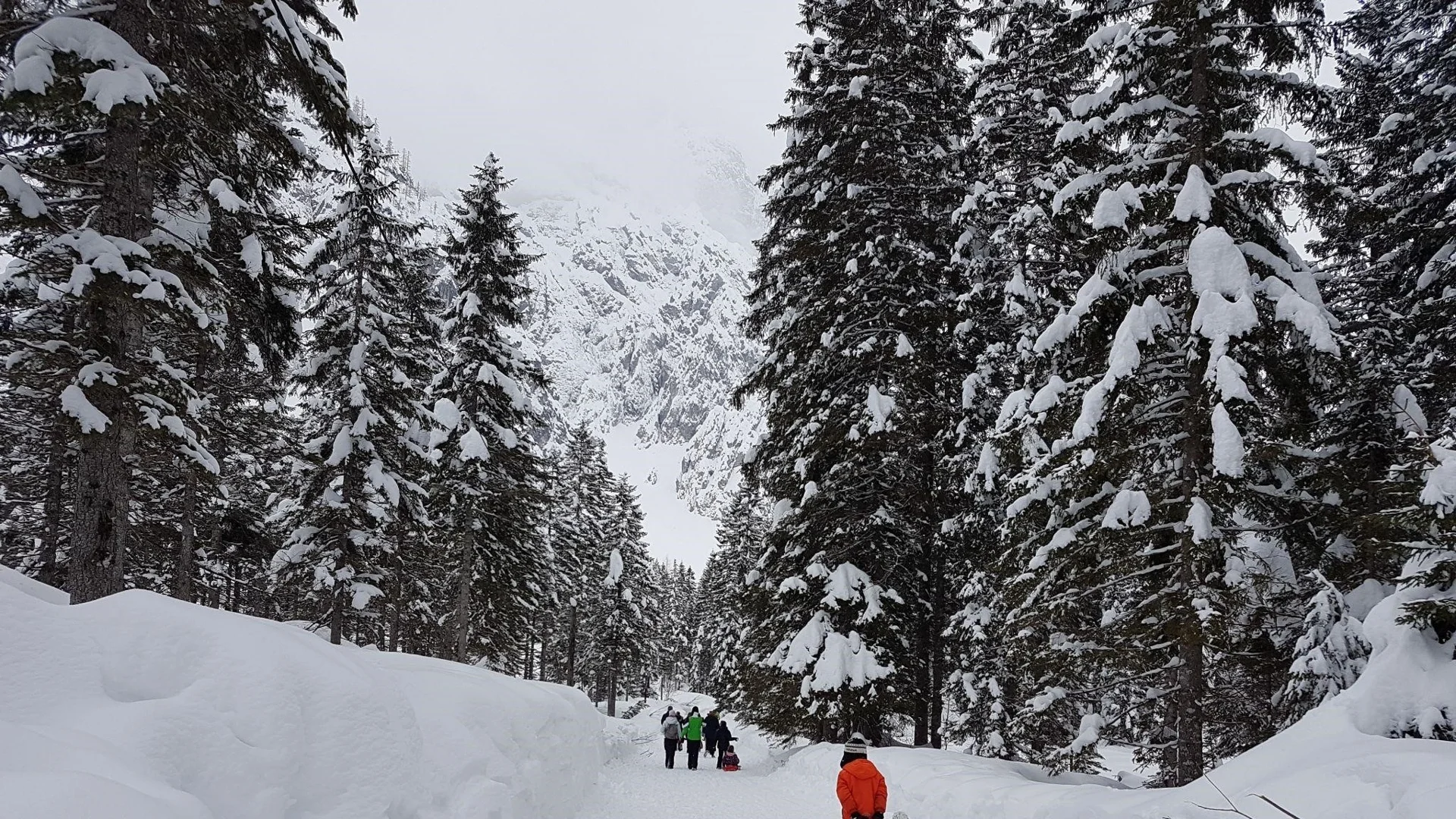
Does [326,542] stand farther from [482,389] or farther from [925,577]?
[925,577]

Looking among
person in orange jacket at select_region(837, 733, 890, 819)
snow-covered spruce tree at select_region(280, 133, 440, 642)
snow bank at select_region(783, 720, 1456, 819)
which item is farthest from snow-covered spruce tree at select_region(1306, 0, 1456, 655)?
snow-covered spruce tree at select_region(280, 133, 440, 642)

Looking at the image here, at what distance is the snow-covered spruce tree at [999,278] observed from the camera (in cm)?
1366

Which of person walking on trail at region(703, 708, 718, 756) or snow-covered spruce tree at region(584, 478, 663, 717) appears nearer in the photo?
person walking on trail at region(703, 708, 718, 756)

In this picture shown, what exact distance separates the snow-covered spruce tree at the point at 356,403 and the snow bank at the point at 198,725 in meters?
13.3

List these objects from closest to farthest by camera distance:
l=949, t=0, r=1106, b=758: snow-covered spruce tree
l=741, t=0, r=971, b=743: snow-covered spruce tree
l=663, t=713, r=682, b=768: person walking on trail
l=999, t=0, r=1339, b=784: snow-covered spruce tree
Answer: l=999, t=0, r=1339, b=784: snow-covered spruce tree, l=949, t=0, r=1106, b=758: snow-covered spruce tree, l=741, t=0, r=971, b=743: snow-covered spruce tree, l=663, t=713, r=682, b=768: person walking on trail

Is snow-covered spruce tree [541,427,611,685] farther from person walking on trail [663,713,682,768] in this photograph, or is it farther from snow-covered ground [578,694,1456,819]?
snow-covered ground [578,694,1456,819]

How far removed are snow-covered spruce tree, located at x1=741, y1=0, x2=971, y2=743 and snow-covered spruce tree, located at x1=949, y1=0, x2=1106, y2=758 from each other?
2.63 ft

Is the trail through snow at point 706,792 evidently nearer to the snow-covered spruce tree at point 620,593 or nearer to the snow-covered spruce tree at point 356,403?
the snow-covered spruce tree at point 356,403

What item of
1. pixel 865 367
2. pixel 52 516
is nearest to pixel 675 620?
pixel 52 516

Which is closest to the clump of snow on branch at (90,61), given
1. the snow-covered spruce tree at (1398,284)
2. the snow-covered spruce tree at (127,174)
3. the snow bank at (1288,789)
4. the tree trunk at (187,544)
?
the snow-covered spruce tree at (127,174)

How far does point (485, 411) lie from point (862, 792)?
16602 millimetres

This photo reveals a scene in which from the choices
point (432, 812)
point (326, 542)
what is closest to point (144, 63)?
point (432, 812)

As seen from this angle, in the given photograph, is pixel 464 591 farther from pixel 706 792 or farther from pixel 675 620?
pixel 675 620

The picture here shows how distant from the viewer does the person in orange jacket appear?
7324 millimetres
